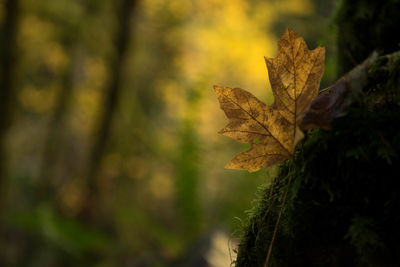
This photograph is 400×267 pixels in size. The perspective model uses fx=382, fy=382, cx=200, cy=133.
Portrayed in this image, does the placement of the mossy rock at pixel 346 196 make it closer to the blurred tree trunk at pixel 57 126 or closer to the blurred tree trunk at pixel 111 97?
the blurred tree trunk at pixel 111 97

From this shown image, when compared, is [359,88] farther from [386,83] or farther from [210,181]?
[210,181]

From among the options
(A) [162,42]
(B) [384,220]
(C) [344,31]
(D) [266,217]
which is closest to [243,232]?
(D) [266,217]

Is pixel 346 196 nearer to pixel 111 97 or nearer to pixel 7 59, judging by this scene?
pixel 7 59

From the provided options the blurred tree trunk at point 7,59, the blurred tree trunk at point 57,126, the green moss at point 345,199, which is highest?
the blurred tree trunk at point 57,126

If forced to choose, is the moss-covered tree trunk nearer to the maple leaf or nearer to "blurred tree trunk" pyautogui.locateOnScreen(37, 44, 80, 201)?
the maple leaf

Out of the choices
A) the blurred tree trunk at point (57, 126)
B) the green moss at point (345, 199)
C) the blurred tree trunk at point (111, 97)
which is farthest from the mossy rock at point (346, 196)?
the blurred tree trunk at point (57, 126)

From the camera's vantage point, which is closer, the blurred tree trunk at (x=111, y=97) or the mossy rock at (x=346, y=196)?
the mossy rock at (x=346, y=196)
